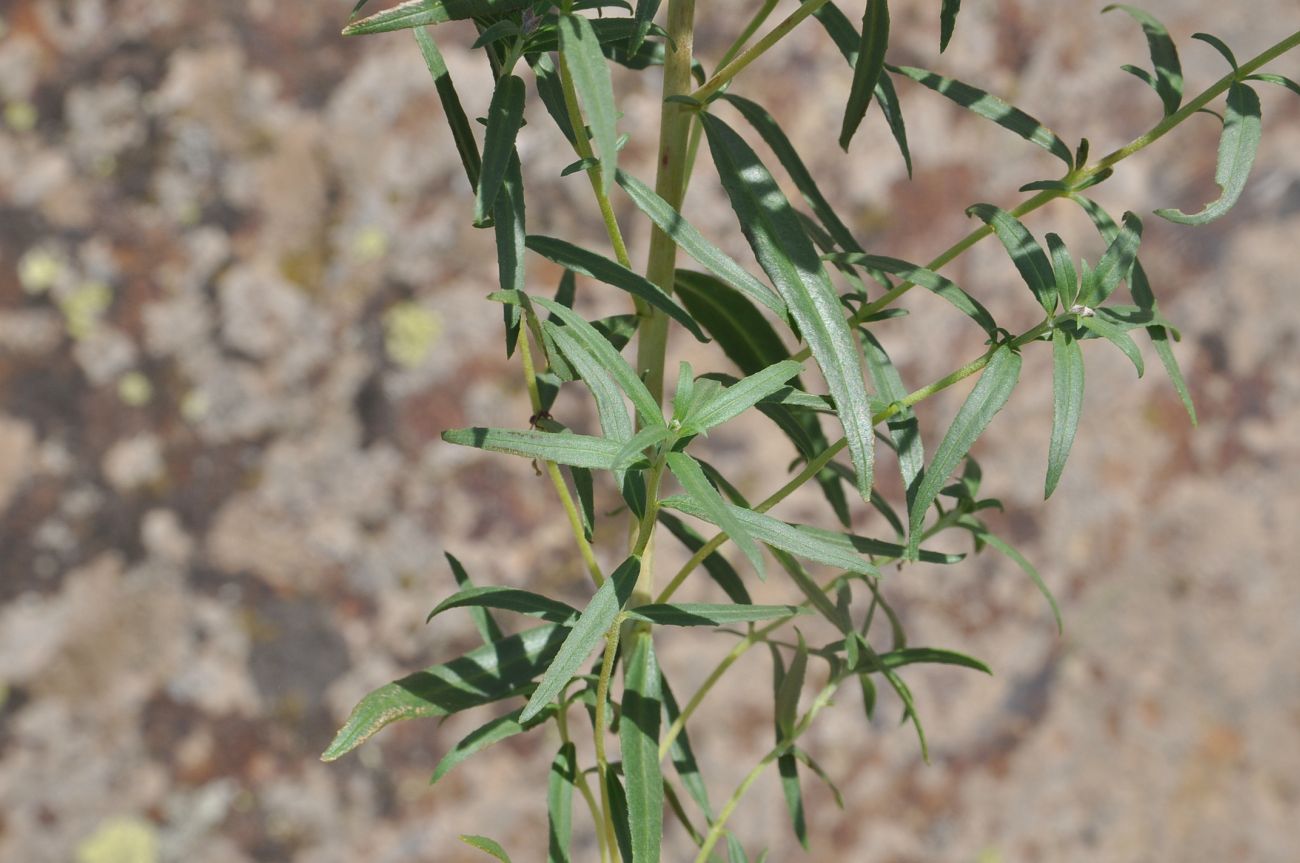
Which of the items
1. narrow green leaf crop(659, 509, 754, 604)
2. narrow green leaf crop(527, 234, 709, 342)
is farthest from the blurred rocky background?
narrow green leaf crop(527, 234, 709, 342)

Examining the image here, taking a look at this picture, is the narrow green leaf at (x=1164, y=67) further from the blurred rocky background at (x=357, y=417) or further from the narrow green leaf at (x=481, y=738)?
the blurred rocky background at (x=357, y=417)

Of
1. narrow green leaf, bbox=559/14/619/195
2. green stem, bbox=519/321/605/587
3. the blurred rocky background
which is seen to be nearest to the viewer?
narrow green leaf, bbox=559/14/619/195

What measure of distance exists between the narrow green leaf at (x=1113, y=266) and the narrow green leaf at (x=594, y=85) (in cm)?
16

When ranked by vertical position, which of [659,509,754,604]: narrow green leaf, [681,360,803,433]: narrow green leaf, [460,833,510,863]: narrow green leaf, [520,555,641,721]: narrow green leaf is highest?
[681,360,803,433]: narrow green leaf

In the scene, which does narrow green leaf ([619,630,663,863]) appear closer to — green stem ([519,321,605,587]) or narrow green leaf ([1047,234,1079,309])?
green stem ([519,321,605,587])

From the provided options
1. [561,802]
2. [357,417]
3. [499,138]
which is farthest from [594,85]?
[357,417]

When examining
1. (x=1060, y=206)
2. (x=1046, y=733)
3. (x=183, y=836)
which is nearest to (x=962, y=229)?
(x=1060, y=206)

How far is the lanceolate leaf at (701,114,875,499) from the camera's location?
1.10ft

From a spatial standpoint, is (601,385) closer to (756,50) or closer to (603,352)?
(603,352)

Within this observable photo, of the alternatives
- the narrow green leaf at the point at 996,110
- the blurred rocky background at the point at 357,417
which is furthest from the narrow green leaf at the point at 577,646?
the blurred rocky background at the point at 357,417

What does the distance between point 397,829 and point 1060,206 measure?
927 mm

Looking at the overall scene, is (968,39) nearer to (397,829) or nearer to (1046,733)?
(1046,733)

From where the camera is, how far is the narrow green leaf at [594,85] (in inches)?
10.8

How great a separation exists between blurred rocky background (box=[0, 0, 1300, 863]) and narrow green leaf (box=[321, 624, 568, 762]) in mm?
684
